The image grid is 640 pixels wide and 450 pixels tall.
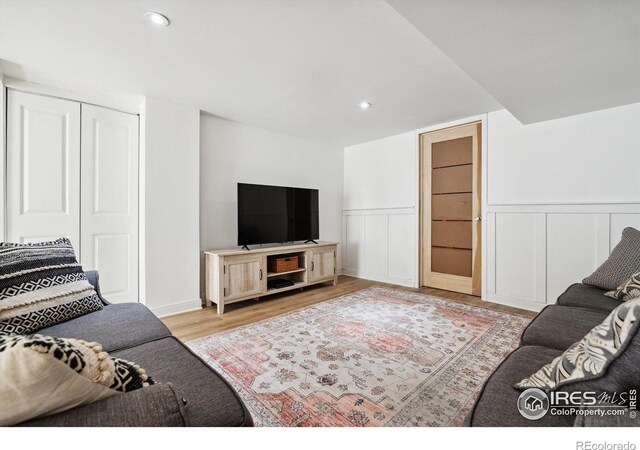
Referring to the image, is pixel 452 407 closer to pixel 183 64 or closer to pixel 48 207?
pixel 183 64

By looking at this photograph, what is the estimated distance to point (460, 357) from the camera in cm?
206

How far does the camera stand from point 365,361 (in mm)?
2010

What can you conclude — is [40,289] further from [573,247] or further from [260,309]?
[573,247]

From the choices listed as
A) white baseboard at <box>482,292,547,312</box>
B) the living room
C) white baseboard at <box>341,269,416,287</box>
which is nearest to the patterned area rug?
the living room

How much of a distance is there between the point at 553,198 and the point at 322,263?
276 centimetres

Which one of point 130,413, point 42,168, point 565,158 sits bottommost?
point 130,413

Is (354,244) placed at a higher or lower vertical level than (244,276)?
higher

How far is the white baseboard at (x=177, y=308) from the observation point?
9.81 feet

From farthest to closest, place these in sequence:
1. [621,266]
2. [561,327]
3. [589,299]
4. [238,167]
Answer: [238,167] → [621,266] → [589,299] → [561,327]

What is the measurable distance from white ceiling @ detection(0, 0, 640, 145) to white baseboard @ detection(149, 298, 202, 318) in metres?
2.13

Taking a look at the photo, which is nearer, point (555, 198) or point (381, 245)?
point (555, 198)

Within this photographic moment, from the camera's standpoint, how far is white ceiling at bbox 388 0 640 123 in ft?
4.44

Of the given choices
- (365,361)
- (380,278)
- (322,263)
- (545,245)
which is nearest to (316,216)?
(322,263)

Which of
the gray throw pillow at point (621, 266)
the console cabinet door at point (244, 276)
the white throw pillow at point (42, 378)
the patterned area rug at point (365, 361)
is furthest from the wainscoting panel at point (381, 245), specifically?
the white throw pillow at point (42, 378)
